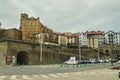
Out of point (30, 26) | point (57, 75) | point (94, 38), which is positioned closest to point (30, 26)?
point (30, 26)

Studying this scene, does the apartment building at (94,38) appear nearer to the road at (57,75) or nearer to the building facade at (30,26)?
the building facade at (30,26)

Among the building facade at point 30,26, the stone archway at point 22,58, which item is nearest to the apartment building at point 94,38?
the building facade at point 30,26

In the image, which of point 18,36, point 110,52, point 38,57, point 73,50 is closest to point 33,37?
point 18,36

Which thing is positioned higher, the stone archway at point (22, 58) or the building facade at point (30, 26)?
the building facade at point (30, 26)

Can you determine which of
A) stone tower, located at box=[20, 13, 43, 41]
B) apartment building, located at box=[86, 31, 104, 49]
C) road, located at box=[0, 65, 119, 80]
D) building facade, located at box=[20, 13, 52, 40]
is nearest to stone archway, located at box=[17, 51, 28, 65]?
building facade, located at box=[20, 13, 52, 40]

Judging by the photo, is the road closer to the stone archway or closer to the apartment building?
the stone archway

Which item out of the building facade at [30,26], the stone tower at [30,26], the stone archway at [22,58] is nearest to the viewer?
the stone archway at [22,58]

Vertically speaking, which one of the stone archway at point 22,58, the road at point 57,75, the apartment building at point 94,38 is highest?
the apartment building at point 94,38

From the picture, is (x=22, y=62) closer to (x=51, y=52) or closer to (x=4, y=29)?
(x=51, y=52)

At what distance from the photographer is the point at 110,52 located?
141625mm

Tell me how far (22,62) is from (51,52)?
11.8 m

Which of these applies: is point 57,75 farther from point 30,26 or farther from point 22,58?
point 30,26

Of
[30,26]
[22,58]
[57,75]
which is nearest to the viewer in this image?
[57,75]

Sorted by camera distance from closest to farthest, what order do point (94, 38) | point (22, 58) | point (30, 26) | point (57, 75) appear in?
point (57, 75) → point (22, 58) → point (30, 26) → point (94, 38)
